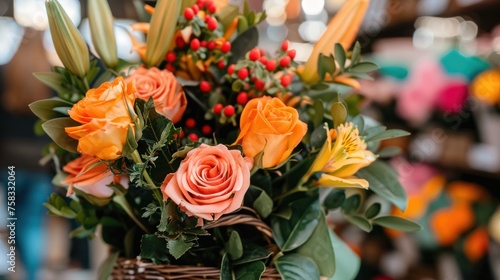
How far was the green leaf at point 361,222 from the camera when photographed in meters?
0.71

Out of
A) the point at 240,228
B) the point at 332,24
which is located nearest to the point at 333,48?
the point at 332,24

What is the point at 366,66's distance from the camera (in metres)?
0.70

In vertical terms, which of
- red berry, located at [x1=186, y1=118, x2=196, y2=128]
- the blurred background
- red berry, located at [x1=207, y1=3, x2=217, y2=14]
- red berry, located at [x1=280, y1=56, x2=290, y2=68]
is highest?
red berry, located at [x1=207, y1=3, x2=217, y2=14]

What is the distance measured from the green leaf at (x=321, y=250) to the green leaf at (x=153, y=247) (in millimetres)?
173

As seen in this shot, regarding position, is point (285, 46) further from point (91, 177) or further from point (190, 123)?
point (91, 177)

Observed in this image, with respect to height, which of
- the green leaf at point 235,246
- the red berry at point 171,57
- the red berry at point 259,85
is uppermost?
the red berry at point 171,57

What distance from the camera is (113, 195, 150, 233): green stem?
67 centimetres

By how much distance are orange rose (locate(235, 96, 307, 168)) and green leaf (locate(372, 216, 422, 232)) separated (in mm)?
202

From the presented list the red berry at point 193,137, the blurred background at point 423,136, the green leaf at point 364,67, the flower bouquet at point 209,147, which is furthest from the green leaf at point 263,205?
the blurred background at point 423,136

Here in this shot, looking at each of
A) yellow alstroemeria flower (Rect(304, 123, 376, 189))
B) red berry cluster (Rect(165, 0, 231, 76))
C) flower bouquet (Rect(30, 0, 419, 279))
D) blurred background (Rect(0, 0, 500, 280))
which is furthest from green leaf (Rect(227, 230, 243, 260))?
blurred background (Rect(0, 0, 500, 280))

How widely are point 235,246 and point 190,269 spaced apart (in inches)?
2.4

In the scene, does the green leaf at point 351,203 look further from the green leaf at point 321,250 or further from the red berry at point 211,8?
the red berry at point 211,8

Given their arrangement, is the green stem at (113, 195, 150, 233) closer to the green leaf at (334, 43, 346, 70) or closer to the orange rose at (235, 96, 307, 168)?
the orange rose at (235, 96, 307, 168)

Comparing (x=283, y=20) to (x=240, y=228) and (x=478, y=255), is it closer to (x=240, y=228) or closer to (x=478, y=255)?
(x=478, y=255)
